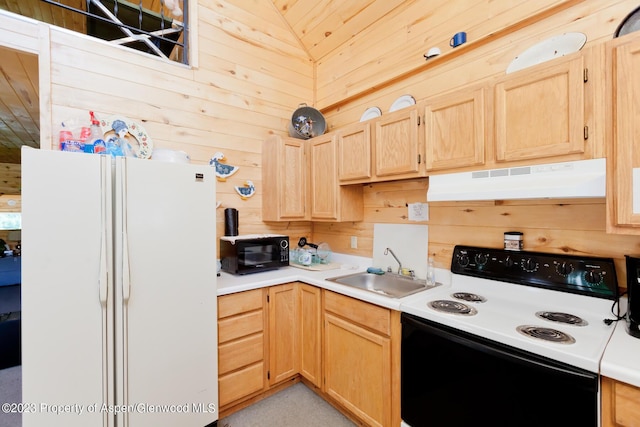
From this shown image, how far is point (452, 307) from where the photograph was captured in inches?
58.8

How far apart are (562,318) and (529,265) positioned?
316 mm

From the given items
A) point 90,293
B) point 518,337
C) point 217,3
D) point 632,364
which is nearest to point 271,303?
point 90,293

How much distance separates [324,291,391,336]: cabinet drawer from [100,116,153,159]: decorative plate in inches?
67.8

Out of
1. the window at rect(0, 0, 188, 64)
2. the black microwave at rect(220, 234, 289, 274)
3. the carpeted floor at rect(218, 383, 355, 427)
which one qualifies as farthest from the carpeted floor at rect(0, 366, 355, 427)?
the window at rect(0, 0, 188, 64)

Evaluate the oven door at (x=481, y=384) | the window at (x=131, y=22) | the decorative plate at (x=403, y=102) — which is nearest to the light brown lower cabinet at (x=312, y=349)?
the oven door at (x=481, y=384)

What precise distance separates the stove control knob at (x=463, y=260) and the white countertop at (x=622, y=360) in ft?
2.47

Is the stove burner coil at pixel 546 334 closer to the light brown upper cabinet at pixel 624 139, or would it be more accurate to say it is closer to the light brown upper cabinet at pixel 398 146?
the light brown upper cabinet at pixel 624 139

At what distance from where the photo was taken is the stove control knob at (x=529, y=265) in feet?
5.09

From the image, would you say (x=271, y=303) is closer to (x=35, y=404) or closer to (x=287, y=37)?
(x=35, y=404)

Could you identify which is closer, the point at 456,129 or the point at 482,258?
the point at 456,129

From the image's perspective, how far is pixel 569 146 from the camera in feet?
4.02

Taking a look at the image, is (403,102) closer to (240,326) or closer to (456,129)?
(456,129)

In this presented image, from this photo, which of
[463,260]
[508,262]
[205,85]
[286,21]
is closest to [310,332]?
[463,260]

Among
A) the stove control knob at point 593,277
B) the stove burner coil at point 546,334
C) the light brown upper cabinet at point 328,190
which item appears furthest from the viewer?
the light brown upper cabinet at point 328,190
